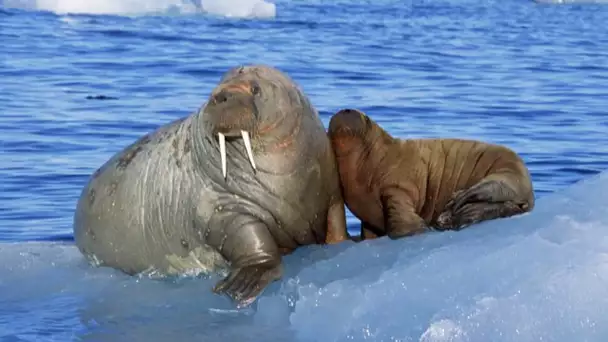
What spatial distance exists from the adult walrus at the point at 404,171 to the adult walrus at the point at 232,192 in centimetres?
13

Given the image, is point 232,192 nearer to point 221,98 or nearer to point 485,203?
point 221,98

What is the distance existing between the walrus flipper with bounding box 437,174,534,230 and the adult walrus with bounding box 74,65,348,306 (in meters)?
0.63

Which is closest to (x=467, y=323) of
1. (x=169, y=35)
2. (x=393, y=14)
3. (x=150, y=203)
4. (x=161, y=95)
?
(x=150, y=203)

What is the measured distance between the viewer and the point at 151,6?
29.8m

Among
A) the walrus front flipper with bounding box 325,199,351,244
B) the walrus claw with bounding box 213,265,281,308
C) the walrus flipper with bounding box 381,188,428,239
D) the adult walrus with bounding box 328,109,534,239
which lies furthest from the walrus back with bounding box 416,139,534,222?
the walrus claw with bounding box 213,265,281,308

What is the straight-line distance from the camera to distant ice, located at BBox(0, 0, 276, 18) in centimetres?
2988

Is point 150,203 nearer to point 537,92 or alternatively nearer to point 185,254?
point 185,254

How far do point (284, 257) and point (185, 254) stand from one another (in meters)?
0.54

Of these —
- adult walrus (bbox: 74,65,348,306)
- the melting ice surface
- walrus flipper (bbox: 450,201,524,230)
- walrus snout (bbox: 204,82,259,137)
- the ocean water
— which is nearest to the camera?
the melting ice surface

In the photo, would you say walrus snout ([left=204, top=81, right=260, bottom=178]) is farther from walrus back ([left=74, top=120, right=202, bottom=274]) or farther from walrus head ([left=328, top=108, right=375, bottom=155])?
walrus head ([left=328, top=108, right=375, bottom=155])

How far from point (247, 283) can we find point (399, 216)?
0.97 m

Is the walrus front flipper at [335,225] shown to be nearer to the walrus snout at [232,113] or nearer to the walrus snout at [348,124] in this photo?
the walrus snout at [348,124]

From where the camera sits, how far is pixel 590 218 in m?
6.47

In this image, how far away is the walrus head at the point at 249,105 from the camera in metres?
6.56
